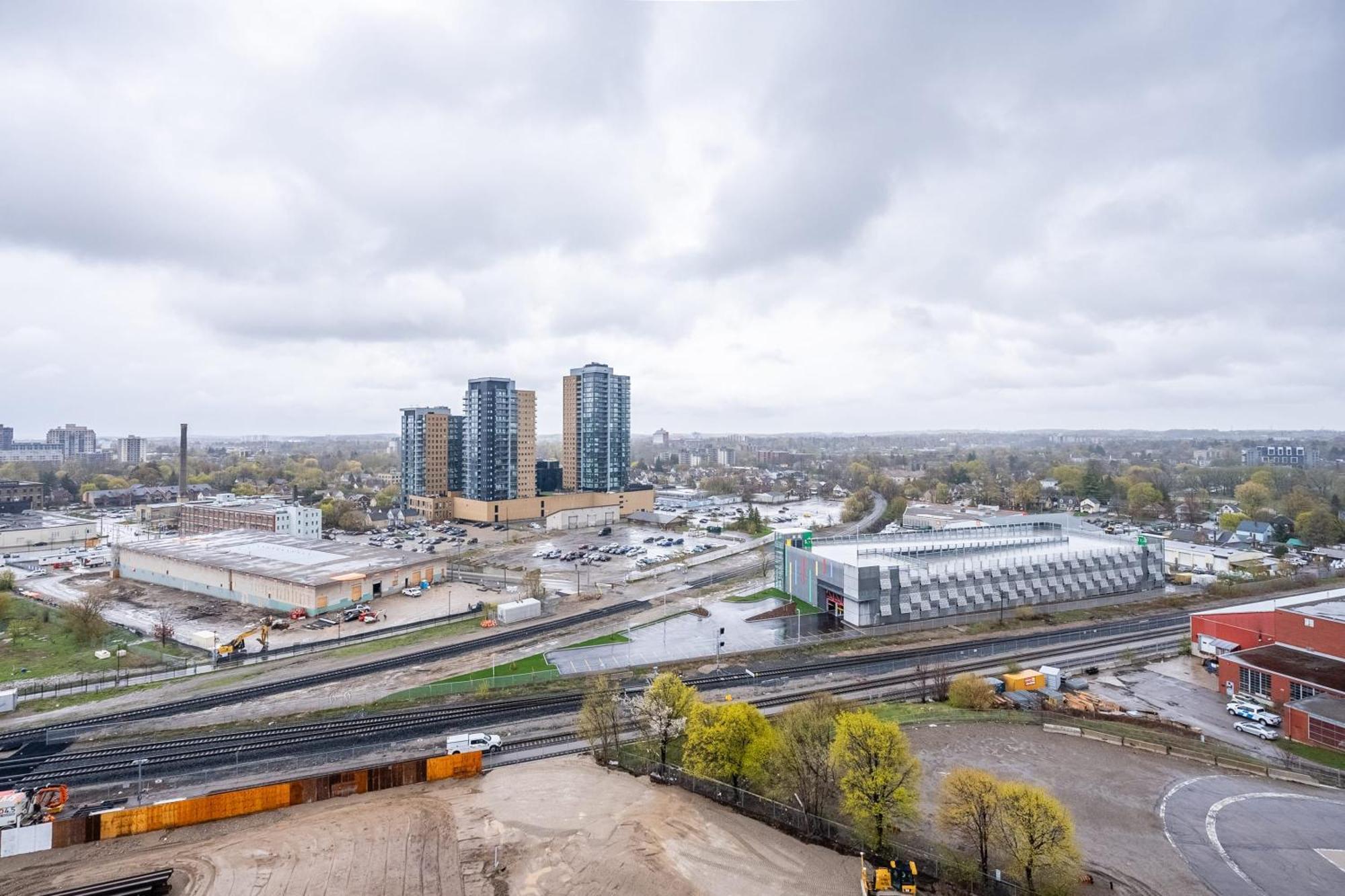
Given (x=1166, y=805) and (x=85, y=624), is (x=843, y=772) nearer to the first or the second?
(x=1166, y=805)

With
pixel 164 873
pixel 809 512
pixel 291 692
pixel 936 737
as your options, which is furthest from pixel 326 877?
pixel 809 512

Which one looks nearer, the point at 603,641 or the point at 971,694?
the point at 971,694

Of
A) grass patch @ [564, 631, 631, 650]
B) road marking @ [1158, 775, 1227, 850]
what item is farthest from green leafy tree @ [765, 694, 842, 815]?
grass patch @ [564, 631, 631, 650]

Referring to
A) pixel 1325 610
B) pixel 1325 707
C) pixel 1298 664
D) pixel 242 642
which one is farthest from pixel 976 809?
pixel 242 642

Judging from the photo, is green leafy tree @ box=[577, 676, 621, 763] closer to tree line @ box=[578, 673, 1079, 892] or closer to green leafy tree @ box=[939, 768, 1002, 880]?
tree line @ box=[578, 673, 1079, 892]

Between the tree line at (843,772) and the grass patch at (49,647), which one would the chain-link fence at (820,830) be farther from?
the grass patch at (49,647)

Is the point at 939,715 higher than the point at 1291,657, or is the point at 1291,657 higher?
the point at 1291,657
